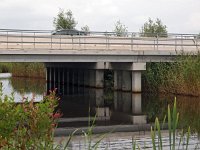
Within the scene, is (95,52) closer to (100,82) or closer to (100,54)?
(100,54)

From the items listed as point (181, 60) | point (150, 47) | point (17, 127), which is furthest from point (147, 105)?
point (17, 127)

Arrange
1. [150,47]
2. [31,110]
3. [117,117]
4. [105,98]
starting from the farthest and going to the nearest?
[150,47] → [105,98] → [117,117] → [31,110]

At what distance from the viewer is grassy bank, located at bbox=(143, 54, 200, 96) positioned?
1008 inches

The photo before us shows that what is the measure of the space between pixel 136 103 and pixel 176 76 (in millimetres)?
3773

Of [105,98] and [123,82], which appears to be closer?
[105,98]

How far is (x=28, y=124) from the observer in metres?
5.38

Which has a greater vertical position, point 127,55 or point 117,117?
point 127,55

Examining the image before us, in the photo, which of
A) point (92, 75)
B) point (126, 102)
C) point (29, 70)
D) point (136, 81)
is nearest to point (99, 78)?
point (92, 75)

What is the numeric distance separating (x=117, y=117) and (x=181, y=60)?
10.6 meters

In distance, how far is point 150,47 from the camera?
35.0m

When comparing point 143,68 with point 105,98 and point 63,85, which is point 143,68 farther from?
point 63,85

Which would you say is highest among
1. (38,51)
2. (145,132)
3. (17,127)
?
(38,51)

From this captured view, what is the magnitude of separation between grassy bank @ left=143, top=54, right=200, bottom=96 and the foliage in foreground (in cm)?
2043

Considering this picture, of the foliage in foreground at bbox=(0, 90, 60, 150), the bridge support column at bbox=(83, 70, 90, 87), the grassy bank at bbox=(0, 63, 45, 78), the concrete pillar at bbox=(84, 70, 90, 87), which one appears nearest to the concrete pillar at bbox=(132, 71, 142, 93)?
the bridge support column at bbox=(83, 70, 90, 87)
